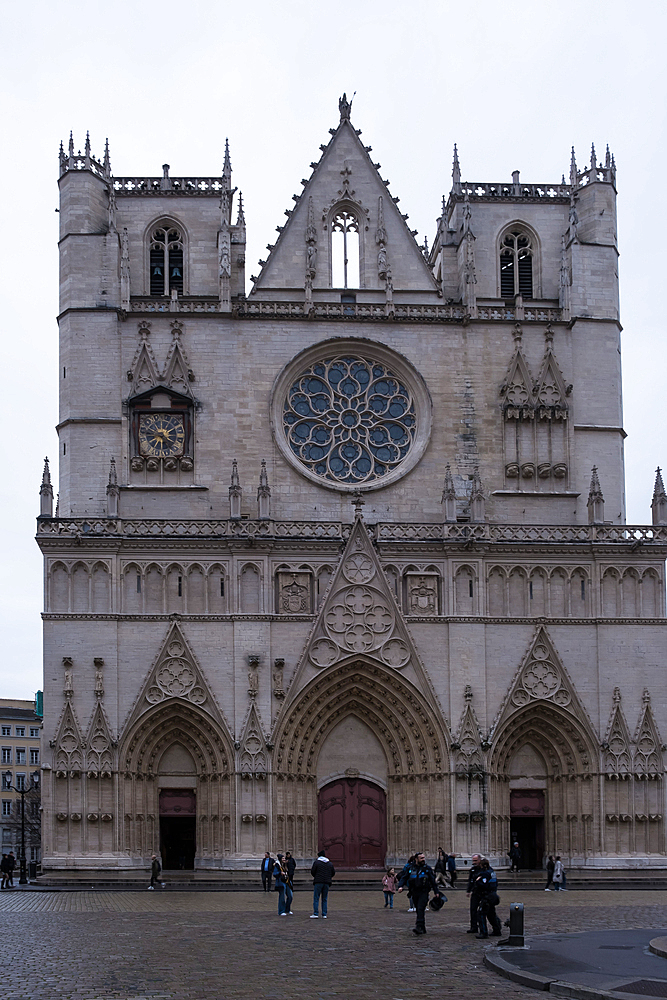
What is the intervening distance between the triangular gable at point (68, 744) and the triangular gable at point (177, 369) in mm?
11083

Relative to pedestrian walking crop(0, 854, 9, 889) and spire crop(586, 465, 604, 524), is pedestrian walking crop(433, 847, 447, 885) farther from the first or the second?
pedestrian walking crop(0, 854, 9, 889)

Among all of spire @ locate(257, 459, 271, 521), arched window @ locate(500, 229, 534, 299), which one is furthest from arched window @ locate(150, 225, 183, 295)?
arched window @ locate(500, 229, 534, 299)

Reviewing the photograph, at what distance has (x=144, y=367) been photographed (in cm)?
4722

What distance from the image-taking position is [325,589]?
149 ft

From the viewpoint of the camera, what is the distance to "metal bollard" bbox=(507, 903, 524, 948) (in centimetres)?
2231

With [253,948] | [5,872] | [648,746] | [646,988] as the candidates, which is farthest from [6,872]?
[646,988]

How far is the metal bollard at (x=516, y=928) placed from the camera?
2231 centimetres

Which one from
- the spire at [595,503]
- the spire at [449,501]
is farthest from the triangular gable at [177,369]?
the spire at [595,503]

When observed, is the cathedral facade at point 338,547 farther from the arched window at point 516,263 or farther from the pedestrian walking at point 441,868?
the pedestrian walking at point 441,868

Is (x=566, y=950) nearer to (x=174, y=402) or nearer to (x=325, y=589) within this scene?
(x=325, y=589)

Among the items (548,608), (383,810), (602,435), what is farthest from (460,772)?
(602,435)

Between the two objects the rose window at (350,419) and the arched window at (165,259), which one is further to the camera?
the arched window at (165,259)

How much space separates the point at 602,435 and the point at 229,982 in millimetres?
33032

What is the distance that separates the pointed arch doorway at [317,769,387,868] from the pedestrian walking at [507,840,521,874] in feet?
13.2
